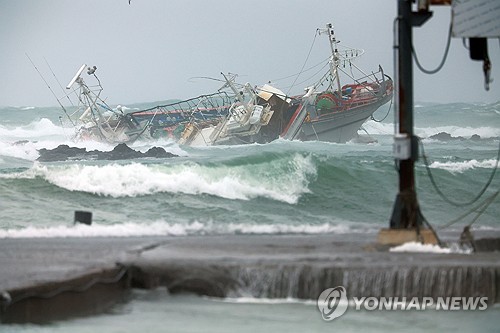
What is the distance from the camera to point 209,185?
27.9 m

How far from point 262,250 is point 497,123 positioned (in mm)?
59962

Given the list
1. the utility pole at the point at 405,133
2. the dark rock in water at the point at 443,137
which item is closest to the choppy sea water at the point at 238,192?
the utility pole at the point at 405,133

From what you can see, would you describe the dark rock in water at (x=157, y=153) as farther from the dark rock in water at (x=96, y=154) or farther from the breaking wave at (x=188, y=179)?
the breaking wave at (x=188, y=179)

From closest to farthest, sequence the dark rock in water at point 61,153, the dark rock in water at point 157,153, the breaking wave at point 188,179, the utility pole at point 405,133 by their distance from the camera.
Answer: the utility pole at point 405,133 < the breaking wave at point 188,179 < the dark rock in water at point 157,153 < the dark rock in water at point 61,153

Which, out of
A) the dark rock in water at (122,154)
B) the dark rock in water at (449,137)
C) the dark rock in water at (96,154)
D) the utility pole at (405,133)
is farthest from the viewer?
the dark rock in water at (449,137)

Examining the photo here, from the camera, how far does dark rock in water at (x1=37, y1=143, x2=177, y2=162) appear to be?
150 ft

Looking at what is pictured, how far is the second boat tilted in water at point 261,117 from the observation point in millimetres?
51406

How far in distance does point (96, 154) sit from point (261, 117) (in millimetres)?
8107

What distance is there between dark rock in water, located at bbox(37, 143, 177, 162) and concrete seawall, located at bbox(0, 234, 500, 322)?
35.7 metres

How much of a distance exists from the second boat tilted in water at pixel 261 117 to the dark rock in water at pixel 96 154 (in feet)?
14.4

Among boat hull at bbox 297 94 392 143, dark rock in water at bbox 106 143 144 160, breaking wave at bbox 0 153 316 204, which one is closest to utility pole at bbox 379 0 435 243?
breaking wave at bbox 0 153 316 204

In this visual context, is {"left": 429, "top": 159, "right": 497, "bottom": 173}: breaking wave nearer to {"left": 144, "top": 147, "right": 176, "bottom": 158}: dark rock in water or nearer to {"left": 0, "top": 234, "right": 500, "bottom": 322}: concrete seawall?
{"left": 144, "top": 147, "right": 176, "bottom": 158}: dark rock in water

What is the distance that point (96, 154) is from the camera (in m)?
47.2

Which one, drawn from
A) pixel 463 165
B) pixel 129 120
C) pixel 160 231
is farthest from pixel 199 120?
pixel 160 231
